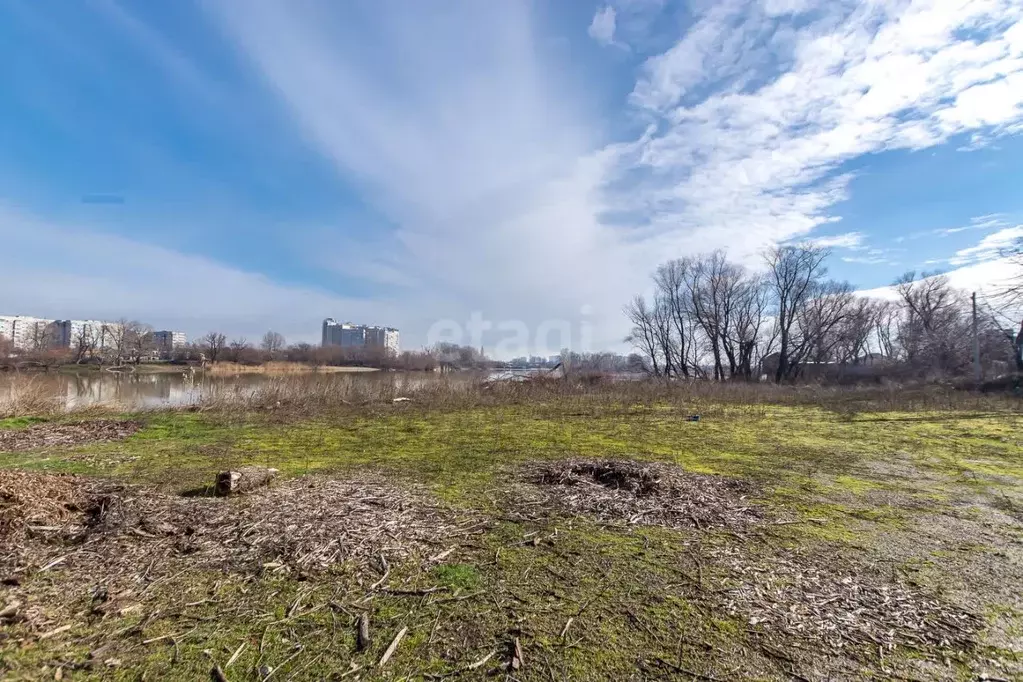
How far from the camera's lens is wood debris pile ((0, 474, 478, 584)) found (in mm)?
2844

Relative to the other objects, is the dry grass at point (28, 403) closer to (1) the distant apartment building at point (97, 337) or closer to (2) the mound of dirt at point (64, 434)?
(2) the mound of dirt at point (64, 434)

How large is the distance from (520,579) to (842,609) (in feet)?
5.62

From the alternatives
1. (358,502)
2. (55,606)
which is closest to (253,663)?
(55,606)

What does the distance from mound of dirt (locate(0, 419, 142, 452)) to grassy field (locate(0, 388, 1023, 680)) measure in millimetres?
2166

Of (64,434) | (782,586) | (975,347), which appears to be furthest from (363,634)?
(975,347)

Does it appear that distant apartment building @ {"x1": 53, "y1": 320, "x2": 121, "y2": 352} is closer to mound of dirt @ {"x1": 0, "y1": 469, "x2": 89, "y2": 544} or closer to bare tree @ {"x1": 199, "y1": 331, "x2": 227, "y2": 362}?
bare tree @ {"x1": 199, "y1": 331, "x2": 227, "y2": 362}

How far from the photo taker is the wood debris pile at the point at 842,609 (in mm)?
2205

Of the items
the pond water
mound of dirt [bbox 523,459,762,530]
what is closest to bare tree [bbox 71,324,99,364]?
the pond water

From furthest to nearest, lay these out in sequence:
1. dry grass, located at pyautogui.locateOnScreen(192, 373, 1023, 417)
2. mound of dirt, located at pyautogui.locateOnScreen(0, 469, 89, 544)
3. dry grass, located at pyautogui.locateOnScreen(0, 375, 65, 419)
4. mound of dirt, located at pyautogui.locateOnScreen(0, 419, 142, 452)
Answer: dry grass, located at pyautogui.locateOnScreen(192, 373, 1023, 417)
dry grass, located at pyautogui.locateOnScreen(0, 375, 65, 419)
mound of dirt, located at pyautogui.locateOnScreen(0, 419, 142, 452)
mound of dirt, located at pyautogui.locateOnScreen(0, 469, 89, 544)

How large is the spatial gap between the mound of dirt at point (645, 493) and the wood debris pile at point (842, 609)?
0.90 metres

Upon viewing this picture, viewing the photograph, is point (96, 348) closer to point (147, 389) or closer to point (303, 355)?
point (303, 355)

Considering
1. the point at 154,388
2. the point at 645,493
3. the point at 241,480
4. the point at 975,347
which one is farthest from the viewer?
the point at 975,347

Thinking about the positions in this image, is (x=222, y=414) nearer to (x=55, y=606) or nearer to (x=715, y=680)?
(x=55, y=606)

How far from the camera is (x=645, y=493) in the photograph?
4516 millimetres
